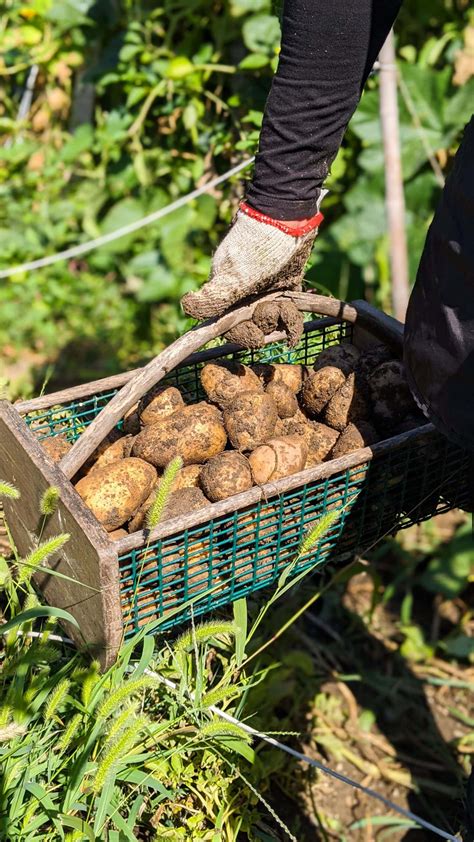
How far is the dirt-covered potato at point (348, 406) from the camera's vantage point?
2023 millimetres

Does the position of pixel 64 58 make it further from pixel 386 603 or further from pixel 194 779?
pixel 194 779

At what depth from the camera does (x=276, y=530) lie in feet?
5.96

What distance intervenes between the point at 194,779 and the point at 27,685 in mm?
419

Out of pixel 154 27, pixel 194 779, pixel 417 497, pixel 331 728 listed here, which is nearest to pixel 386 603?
pixel 331 728

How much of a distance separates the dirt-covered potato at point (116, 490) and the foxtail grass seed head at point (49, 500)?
159 mm

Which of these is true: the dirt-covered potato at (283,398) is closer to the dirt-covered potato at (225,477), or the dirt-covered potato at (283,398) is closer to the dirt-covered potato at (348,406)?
the dirt-covered potato at (348,406)

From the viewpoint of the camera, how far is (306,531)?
6.10ft

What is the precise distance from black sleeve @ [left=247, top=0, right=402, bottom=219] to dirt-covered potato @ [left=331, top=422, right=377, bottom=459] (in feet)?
1.75

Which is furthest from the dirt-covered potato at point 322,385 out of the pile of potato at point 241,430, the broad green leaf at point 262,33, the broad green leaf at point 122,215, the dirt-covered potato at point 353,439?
the broad green leaf at point 122,215

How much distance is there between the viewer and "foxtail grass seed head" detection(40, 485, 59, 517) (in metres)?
1.58

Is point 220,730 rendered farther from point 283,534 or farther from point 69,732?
point 283,534

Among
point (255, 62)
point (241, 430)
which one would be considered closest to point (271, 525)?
point (241, 430)

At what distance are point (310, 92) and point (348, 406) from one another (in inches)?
29.8

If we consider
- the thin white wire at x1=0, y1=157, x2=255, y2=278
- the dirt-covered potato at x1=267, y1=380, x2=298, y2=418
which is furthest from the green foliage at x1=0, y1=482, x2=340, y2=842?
the thin white wire at x1=0, y1=157, x2=255, y2=278
